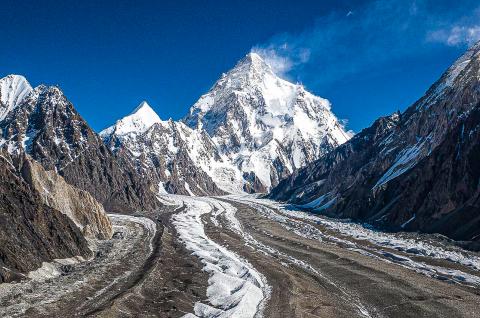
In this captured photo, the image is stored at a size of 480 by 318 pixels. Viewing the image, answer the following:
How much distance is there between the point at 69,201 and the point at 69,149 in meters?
89.0

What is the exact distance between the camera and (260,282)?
122ft

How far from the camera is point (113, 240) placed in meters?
62.4

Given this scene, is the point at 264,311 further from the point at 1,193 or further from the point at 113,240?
the point at 113,240

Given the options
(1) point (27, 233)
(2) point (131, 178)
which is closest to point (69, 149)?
(2) point (131, 178)

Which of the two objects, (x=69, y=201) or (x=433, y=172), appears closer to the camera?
(x=69, y=201)

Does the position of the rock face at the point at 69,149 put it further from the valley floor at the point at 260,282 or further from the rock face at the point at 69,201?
the valley floor at the point at 260,282

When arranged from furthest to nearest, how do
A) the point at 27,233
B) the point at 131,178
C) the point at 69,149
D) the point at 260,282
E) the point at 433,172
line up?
1. the point at 131,178
2. the point at 69,149
3. the point at 433,172
4. the point at 27,233
5. the point at 260,282

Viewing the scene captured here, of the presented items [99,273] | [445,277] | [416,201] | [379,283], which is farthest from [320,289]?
[416,201]

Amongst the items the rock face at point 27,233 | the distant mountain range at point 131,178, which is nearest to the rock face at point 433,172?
the distant mountain range at point 131,178

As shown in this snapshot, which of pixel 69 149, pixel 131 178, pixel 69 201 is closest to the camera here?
pixel 69 201

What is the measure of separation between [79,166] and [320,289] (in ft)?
399

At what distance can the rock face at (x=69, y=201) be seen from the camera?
198ft

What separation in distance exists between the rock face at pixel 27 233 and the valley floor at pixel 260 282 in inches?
74.1

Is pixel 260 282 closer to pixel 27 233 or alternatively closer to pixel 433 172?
pixel 27 233
